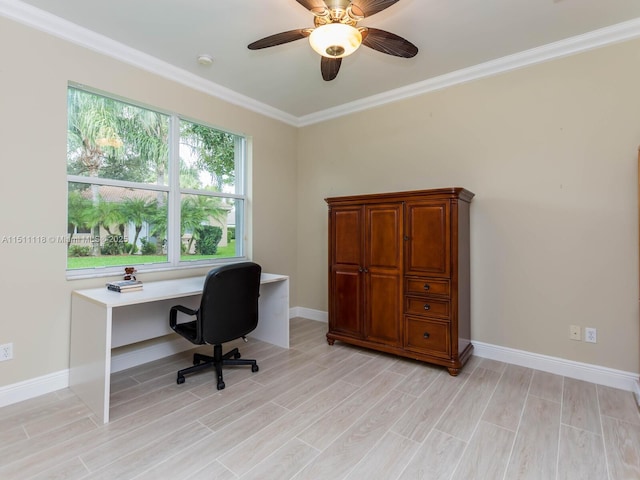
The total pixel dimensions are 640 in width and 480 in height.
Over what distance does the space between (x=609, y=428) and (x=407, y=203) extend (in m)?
1.98

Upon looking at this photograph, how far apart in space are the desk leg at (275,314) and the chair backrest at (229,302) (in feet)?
2.04

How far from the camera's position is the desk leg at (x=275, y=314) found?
329cm

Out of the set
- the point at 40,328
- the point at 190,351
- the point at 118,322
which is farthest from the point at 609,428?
the point at 40,328

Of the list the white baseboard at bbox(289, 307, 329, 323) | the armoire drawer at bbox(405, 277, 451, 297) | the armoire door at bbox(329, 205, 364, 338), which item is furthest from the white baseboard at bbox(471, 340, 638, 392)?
the white baseboard at bbox(289, 307, 329, 323)

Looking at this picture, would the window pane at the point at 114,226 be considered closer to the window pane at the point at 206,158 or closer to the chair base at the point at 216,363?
the window pane at the point at 206,158

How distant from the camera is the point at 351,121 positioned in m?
3.97

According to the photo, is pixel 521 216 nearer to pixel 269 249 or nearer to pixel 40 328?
pixel 269 249

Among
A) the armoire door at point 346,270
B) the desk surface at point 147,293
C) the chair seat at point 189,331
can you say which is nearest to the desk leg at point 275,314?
the desk surface at point 147,293

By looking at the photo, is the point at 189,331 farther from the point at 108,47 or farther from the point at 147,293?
the point at 108,47

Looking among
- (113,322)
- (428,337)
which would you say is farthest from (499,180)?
(113,322)

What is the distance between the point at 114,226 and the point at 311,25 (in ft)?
7.72

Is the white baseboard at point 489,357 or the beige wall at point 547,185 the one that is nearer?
the white baseboard at point 489,357

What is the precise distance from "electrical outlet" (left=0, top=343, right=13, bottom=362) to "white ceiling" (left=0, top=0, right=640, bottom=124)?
7.42ft

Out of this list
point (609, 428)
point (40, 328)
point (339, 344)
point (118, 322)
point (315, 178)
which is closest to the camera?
point (609, 428)
